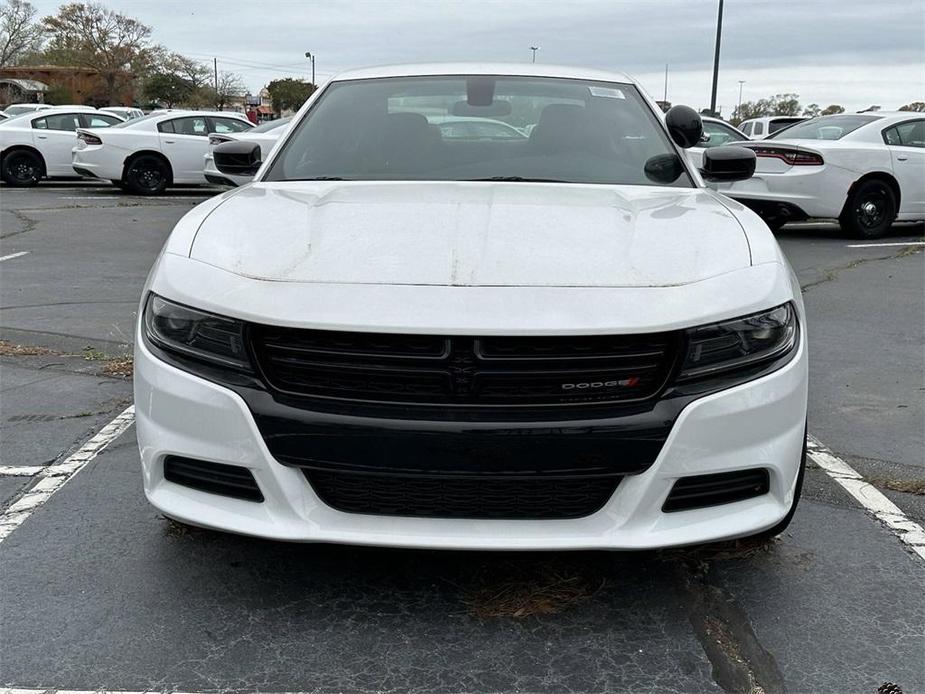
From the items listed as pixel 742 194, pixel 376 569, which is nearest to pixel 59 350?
pixel 376 569

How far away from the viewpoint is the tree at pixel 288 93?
8144cm

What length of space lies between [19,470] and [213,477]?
1.54 m

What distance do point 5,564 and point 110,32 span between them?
7113 centimetres

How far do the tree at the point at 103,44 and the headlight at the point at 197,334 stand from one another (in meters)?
68.9

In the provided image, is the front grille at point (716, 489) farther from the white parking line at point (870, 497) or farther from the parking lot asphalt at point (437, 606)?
the white parking line at point (870, 497)

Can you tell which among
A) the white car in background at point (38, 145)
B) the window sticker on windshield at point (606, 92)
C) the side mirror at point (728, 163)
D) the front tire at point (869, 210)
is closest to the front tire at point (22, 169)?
the white car in background at point (38, 145)

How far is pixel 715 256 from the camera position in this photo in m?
2.53

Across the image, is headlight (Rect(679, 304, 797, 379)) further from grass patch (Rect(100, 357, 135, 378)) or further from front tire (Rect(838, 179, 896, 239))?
front tire (Rect(838, 179, 896, 239))

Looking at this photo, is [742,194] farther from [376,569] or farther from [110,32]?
[110,32]

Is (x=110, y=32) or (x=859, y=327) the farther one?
(x=110, y=32)

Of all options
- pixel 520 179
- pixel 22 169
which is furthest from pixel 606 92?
pixel 22 169

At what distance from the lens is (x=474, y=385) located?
2.26 metres

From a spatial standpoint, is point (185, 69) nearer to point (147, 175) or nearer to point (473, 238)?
point (147, 175)

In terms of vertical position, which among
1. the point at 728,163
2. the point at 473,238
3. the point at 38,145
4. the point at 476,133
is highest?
the point at 476,133
